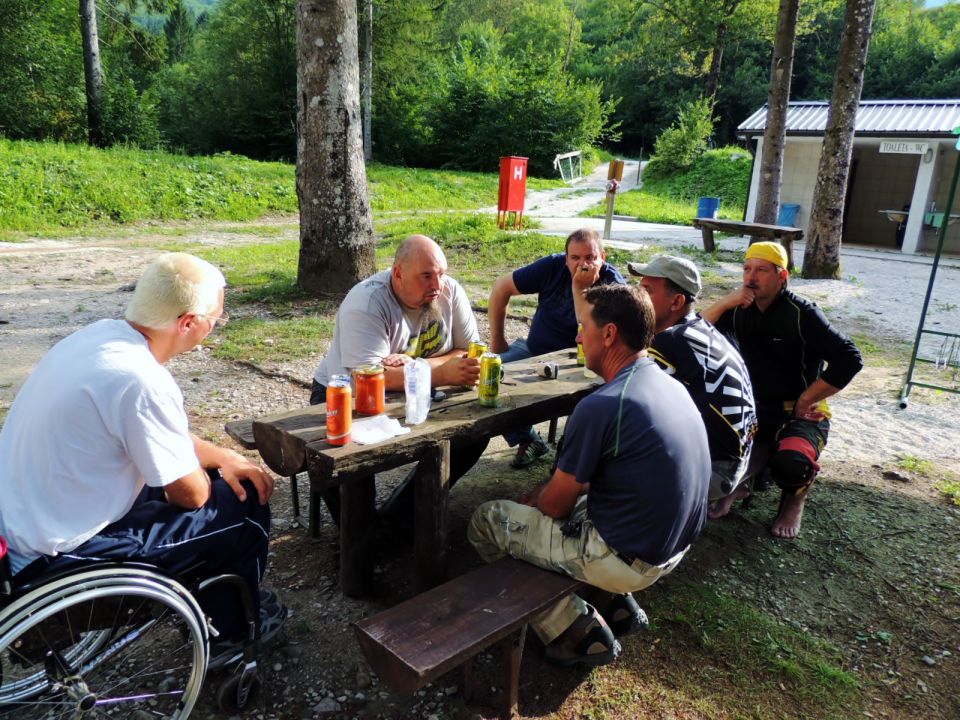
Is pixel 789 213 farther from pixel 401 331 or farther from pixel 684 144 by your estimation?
pixel 401 331

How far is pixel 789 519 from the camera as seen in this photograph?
377 cm

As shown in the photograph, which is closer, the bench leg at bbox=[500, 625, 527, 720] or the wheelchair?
the wheelchair

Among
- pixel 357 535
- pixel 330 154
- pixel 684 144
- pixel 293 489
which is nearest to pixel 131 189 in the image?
pixel 330 154

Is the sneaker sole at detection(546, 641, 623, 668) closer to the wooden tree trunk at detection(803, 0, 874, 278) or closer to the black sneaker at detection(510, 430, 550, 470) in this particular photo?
the black sneaker at detection(510, 430, 550, 470)

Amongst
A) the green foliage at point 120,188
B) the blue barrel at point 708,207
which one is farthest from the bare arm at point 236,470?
the blue barrel at point 708,207

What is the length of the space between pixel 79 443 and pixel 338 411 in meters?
0.81

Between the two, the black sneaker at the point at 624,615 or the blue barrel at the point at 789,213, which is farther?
the blue barrel at the point at 789,213

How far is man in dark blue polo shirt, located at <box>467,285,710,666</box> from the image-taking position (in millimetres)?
2324

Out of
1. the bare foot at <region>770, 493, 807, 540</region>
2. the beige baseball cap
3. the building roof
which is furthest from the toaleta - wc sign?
the beige baseball cap

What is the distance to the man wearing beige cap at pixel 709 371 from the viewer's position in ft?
10.5

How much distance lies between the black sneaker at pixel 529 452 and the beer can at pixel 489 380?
60.8 inches

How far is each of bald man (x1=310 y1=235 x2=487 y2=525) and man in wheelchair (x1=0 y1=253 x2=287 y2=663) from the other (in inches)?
37.4

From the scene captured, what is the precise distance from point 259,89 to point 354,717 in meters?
30.9

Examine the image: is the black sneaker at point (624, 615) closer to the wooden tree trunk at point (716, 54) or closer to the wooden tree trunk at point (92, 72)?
the wooden tree trunk at point (92, 72)
